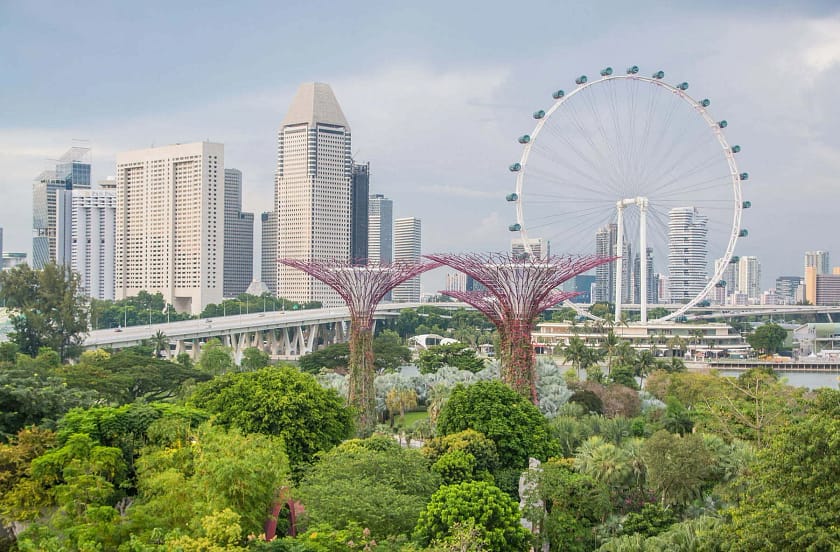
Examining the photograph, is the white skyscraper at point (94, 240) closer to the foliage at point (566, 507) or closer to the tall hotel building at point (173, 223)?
the tall hotel building at point (173, 223)

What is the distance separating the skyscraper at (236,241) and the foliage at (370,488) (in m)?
155

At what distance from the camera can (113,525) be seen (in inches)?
706

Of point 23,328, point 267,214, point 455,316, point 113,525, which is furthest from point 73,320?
point 267,214

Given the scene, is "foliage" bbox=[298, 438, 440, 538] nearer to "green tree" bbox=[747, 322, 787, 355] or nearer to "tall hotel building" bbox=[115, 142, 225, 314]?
"green tree" bbox=[747, 322, 787, 355]

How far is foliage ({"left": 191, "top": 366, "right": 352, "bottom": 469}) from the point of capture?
88.6ft

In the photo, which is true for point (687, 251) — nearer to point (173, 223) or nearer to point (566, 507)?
point (173, 223)

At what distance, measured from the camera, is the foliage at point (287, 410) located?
2700cm

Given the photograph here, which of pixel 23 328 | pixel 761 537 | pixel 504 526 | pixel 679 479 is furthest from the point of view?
pixel 23 328

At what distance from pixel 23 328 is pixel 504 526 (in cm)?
4999

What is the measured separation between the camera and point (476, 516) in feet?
63.9

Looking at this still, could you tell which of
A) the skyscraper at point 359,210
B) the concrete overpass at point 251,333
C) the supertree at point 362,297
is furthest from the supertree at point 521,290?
the skyscraper at point 359,210

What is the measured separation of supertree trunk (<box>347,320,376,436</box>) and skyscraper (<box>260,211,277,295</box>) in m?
139

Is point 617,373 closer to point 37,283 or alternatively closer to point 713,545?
point 713,545

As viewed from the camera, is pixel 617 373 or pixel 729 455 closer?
pixel 729 455
